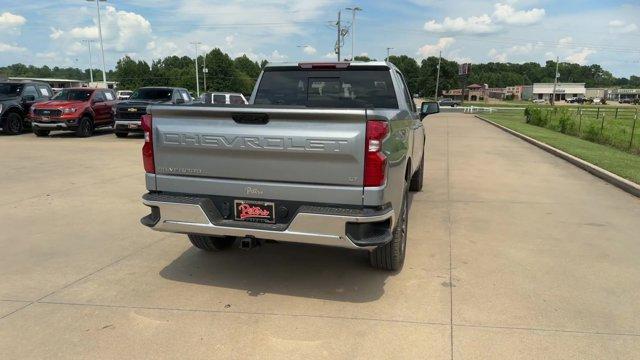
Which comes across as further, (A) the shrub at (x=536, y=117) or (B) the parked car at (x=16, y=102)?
(A) the shrub at (x=536, y=117)

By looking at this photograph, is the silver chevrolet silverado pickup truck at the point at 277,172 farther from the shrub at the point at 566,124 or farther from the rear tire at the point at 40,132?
the shrub at the point at 566,124

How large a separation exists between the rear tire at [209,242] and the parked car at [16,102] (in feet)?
53.3

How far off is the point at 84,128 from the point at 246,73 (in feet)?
387

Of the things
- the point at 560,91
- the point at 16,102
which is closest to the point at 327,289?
the point at 16,102

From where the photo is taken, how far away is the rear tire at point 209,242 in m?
5.02

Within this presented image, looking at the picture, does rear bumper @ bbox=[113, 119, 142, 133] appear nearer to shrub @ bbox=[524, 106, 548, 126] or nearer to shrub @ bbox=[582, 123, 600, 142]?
shrub @ bbox=[582, 123, 600, 142]

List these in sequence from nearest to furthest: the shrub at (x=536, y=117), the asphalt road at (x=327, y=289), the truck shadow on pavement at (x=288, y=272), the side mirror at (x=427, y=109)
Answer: the asphalt road at (x=327, y=289) → the truck shadow on pavement at (x=288, y=272) → the side mirror at (x=427, y=109) → the shrub at (x=536, y=117)

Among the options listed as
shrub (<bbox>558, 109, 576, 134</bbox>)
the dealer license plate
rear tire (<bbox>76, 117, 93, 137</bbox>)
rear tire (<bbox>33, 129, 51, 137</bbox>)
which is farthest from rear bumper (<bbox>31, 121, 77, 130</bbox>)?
shrub (<bbox>558, 109, 576, 134</bbox>)

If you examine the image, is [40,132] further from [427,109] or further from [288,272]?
[288,272]

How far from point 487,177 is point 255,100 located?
605cm

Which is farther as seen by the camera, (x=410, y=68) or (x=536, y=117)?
(x=410, y=68)

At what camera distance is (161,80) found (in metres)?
122

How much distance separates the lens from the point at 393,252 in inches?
176

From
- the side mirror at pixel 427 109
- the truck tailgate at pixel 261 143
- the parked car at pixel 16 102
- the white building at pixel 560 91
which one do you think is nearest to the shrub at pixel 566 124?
the side mirror at pixel 427 109
